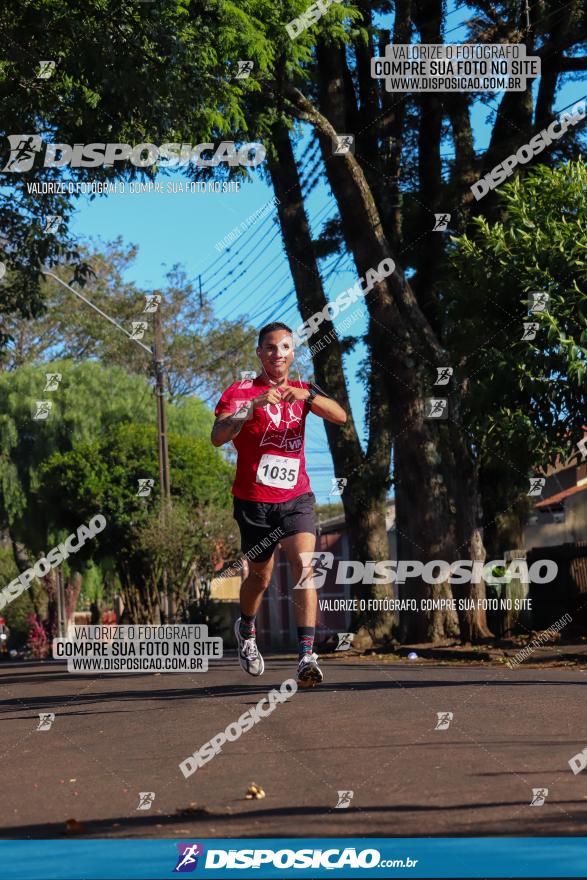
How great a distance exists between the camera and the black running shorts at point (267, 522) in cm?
876

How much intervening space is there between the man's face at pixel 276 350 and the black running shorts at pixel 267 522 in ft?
3.29

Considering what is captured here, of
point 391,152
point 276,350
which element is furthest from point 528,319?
point 391,152

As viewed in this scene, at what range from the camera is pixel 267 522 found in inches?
346

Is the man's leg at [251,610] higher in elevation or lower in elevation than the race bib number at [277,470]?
lower

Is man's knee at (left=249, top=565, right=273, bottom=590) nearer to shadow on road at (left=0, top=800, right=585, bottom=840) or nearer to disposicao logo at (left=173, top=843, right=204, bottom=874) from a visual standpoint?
shadow on road at (left=0, top=800, right=585, bottom=840)

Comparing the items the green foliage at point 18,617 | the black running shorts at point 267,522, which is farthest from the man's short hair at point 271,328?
Result: the green foliage at point 18,617

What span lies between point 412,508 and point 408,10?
8576mm

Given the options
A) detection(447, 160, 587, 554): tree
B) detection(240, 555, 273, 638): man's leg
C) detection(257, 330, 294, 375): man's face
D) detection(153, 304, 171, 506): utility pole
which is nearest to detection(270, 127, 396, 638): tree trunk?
detection(447, 160, 587, 554): tree

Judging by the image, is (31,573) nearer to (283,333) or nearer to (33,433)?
(33,433)

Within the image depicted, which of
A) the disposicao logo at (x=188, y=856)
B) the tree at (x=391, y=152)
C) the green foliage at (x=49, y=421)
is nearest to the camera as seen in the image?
the disposicao logo at (x=188, y=856)

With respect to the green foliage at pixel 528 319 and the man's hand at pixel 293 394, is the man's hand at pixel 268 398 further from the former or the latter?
the green foliage at pixel 528 319

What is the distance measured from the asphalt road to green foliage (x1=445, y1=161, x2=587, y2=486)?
4669 mm

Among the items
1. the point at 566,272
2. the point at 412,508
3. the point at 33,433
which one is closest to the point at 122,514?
the point at 33,433

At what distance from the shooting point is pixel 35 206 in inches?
834
